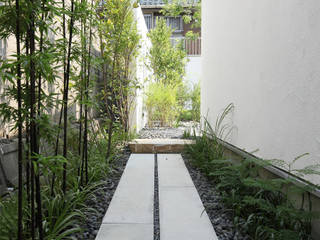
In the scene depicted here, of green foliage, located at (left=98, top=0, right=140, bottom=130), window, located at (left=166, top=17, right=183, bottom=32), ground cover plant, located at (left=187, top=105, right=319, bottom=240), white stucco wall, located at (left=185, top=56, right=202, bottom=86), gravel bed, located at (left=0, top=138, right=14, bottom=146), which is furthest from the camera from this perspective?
window, located at (left=166, top=17, right=183, bottom=32)

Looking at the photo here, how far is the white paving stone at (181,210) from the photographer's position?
164cm

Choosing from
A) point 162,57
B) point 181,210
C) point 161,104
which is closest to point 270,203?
point 181,210

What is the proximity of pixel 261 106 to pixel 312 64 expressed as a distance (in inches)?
30.6

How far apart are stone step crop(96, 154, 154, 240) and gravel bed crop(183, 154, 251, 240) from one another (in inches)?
16.5

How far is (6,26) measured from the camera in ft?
3.82

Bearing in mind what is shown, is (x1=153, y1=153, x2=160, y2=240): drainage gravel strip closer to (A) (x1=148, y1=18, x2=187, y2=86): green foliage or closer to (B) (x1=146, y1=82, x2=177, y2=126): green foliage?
(B) (x1=146, y1=82, x2=177, y2=126): green foliage

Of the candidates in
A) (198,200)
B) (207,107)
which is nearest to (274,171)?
(198,200)

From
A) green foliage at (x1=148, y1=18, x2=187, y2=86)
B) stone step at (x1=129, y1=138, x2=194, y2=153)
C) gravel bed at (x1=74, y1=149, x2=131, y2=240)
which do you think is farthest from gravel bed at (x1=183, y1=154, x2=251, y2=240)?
green foliage at (x1=148, y1=18, x2=187, y2=86)

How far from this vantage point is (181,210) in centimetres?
201

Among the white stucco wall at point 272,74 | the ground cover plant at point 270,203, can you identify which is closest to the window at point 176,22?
the white stucco wall at point 272,74

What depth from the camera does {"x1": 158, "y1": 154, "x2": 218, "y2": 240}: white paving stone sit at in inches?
64.7

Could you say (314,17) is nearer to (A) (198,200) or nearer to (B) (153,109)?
(A) (198,200)

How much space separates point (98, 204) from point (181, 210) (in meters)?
0.63

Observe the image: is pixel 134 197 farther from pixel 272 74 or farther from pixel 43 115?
pixel 272 74
